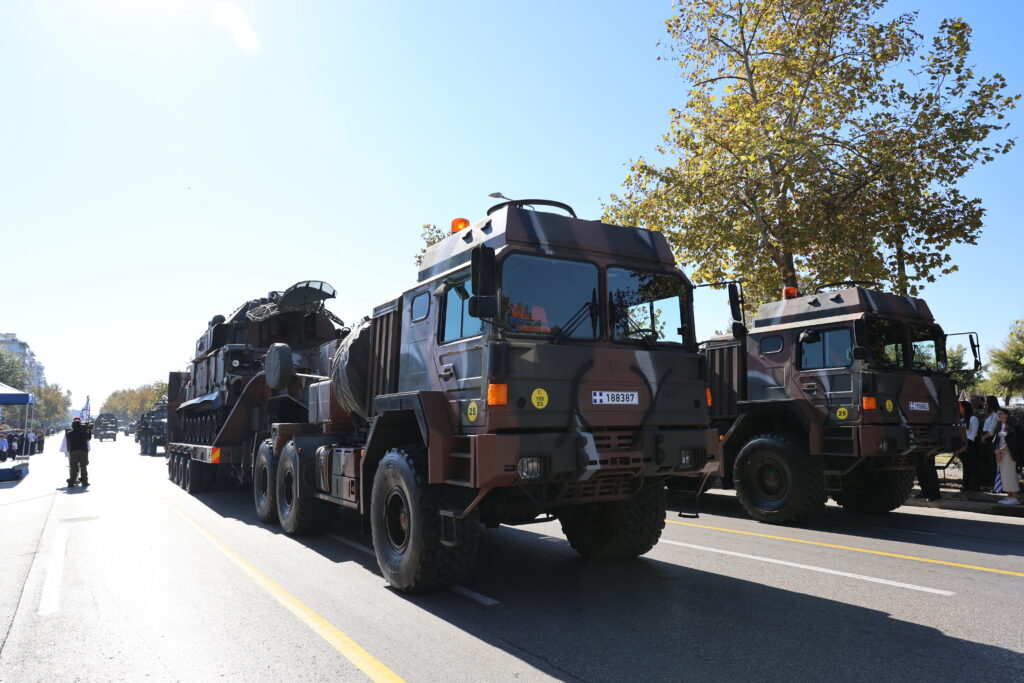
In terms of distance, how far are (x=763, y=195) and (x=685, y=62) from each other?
4.99m

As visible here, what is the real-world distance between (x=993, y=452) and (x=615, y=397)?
1042 cm

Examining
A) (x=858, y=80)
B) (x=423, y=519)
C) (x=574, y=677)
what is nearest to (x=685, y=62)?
(x=858, y=80)

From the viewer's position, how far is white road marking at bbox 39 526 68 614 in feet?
18.0

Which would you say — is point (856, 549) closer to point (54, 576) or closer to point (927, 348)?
point (927, 348)

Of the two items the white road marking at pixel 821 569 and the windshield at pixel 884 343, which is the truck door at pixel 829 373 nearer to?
the windshield at pixel 884 343

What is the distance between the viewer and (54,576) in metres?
6.49

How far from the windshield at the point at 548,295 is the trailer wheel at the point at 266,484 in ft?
18.7

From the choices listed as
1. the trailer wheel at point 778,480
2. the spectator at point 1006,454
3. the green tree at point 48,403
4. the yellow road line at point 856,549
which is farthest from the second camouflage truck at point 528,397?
the green tree at point 48,403

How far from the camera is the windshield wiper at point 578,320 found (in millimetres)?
5410

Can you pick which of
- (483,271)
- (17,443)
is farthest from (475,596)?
(17,443)

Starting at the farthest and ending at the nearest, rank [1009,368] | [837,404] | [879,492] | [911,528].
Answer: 1. [1009,368]
2. [879,492]
3. [837,404]
4. [911,528]

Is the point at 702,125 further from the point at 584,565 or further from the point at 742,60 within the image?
the point at 584,565

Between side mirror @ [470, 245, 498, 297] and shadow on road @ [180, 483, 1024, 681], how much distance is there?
2456 mm

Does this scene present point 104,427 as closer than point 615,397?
No
